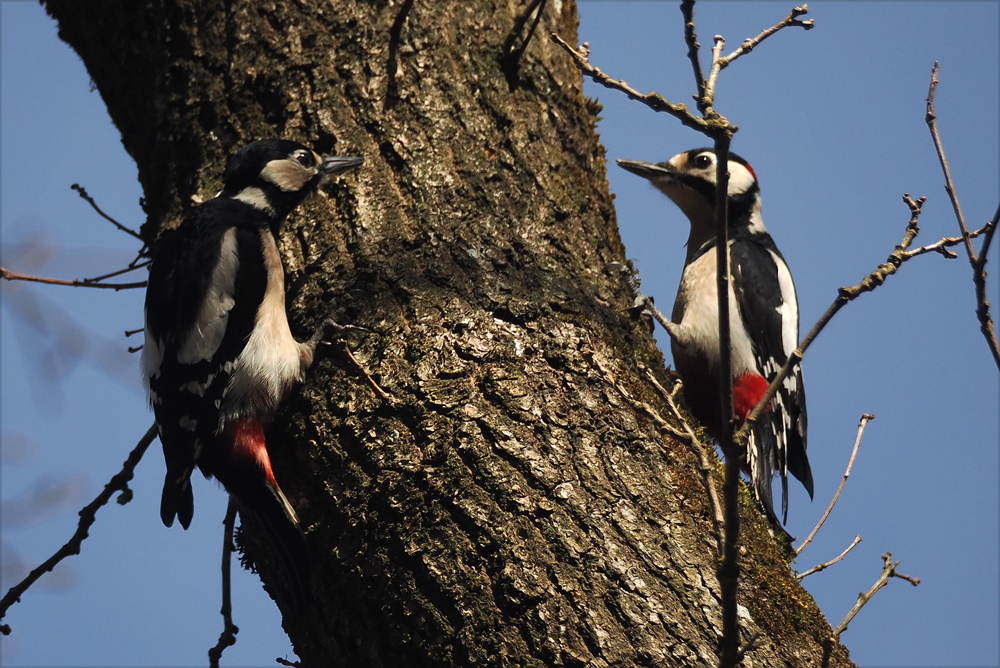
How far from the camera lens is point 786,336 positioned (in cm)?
385

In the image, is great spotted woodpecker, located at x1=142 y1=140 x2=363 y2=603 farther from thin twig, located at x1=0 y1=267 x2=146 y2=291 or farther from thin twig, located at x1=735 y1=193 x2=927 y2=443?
thin twig, located at x1=735 y1=193 x2=927 y2=443

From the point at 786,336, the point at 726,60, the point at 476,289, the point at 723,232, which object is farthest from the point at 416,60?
the point at 786,336

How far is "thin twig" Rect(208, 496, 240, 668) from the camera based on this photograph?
2.70 meters

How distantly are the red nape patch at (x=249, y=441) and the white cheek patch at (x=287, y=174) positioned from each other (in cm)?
78

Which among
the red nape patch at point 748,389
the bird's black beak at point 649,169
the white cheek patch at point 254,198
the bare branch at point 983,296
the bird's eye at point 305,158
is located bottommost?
the bare branch at point 983,296

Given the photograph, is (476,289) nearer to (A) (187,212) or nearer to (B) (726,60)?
(B) (726,60)

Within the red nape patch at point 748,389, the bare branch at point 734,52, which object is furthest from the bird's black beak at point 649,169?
the bare branch at point 734,52

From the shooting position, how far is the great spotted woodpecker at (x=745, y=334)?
3.55 metres

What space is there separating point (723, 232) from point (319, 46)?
5.76 ft

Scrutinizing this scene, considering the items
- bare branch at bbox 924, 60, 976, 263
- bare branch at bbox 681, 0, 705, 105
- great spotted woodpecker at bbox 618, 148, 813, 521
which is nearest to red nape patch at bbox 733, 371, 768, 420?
great spotted woodpecker at bbox 618, 148, 813, 521

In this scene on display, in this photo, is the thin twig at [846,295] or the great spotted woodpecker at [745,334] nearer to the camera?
the thin twig at [846,295]

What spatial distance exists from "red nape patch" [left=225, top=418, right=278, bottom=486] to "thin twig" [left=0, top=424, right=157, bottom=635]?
16.4 inches

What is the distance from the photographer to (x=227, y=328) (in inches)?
115

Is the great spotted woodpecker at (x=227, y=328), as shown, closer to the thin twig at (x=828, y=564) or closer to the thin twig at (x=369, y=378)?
the thin twig at (x=369, y=378)
